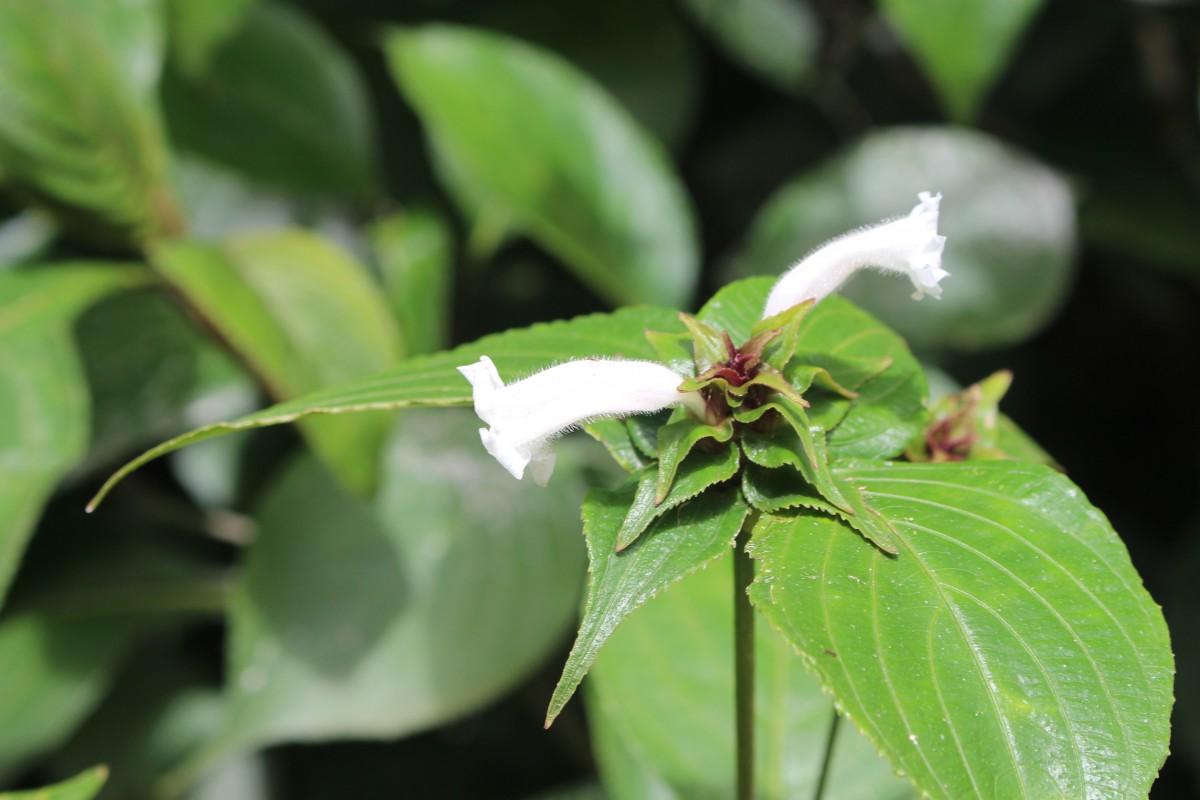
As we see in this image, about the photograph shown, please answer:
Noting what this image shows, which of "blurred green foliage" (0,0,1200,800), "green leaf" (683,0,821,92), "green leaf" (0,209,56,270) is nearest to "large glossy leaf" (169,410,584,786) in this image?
"blurred green foliage" (0,0,1200,800)

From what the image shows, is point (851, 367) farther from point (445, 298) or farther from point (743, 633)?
point (445, 298)

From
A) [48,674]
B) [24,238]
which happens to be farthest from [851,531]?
[24,238]

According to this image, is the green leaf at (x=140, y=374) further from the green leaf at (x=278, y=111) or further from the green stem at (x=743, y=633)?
the green stem at (x=743, y=633)

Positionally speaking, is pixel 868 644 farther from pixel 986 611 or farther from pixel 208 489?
pixel 208 489

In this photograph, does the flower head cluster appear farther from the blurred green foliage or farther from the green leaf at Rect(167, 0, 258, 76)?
the green leaf at Rect(167, 0, 258, 76)

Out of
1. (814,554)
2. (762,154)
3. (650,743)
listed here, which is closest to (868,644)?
(814,554)

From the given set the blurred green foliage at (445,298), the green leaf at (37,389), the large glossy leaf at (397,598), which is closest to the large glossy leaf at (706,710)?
the blurred green foliage at (445,298)
